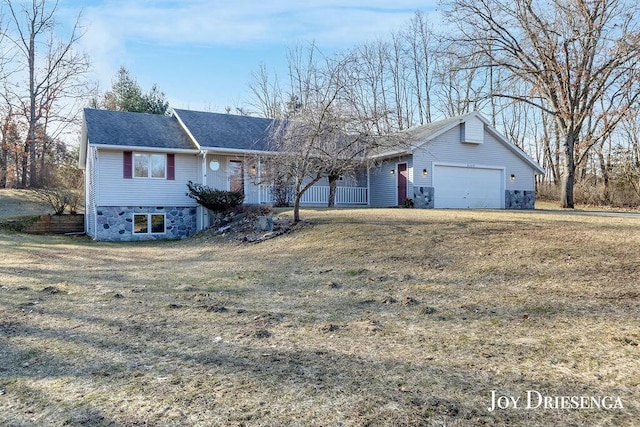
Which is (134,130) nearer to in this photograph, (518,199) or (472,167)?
(472,167)

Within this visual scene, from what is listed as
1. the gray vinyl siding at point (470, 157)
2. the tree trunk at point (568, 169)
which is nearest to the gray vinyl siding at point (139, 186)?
the gray vinyl siding at point (470, 157)

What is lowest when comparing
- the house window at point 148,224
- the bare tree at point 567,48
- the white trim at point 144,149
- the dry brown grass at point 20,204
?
the house window at point 148,224

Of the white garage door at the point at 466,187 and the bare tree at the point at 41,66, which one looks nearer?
the white garage door at the point at 466,187

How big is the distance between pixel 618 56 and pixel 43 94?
31.3 meters

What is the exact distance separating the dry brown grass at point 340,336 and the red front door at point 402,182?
32.4 ft

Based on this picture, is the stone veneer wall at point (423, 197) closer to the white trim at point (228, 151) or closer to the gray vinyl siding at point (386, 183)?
the gray vinyl siding at point (386, 183)

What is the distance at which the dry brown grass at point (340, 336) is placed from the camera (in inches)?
109

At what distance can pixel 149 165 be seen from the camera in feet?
54.8

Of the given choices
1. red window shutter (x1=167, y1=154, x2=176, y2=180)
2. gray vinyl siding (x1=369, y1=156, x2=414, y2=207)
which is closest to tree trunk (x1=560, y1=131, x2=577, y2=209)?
gray vinyl siding (x1=369, y1=156, x2=414, y2=207)

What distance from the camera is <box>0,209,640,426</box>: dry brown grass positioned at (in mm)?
2768

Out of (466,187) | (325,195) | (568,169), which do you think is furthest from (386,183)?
(568,169)

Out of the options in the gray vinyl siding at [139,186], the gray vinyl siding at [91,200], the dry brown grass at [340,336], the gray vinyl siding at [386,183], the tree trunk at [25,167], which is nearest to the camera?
the dry brown grass at [340,336]

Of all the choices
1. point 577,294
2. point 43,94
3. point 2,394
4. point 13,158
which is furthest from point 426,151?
point 13,158

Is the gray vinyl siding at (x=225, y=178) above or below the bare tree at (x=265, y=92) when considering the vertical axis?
below
